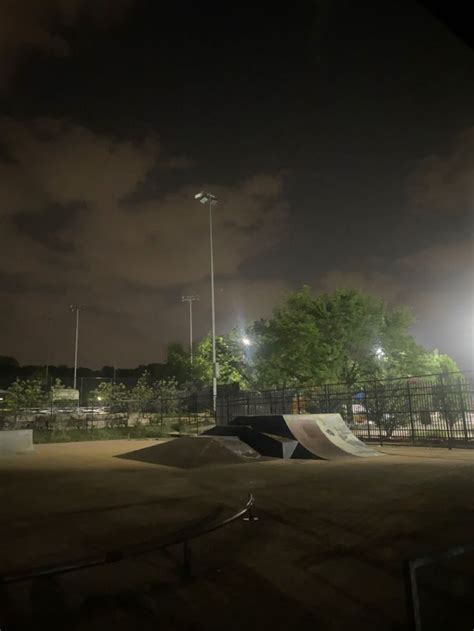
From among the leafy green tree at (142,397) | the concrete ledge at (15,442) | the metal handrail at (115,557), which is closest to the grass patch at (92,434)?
the concrete ledge at (15,442)

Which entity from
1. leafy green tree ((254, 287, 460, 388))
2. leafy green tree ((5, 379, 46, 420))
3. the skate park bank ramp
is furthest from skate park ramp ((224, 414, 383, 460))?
leafy green tree ((5, 379, 46, 420))

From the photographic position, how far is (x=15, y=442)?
70.1ft

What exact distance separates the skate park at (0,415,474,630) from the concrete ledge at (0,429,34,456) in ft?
27.2

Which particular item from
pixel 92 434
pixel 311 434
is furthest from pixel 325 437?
pixel 92 434

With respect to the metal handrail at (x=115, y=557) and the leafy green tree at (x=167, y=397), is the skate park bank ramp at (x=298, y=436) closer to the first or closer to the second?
the metal handrail at (x=115, y=557)

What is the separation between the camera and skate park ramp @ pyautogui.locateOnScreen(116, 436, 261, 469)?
50.1ft

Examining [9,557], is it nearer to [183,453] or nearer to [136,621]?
[136,621]

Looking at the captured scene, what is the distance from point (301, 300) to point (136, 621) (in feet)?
117

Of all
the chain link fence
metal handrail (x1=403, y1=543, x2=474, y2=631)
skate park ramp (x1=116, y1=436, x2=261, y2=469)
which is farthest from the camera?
the chain link fence

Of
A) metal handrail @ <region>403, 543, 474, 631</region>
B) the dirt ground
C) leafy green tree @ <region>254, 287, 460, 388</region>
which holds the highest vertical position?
leafy green tree @ <region>254, 287, 460, 388</region>

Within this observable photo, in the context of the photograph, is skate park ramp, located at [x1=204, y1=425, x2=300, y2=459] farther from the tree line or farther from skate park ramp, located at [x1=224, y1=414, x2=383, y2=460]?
the tree line

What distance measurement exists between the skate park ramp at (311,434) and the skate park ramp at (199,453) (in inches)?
48.2

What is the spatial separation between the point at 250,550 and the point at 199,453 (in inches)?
386

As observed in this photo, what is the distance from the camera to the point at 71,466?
618 inches
